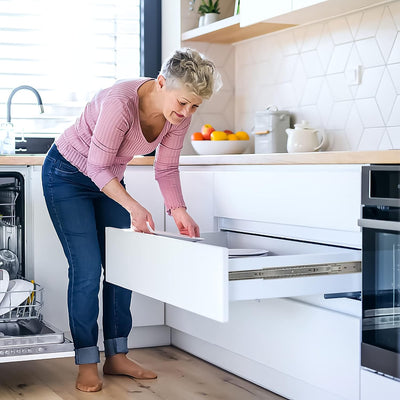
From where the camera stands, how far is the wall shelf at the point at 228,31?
3479mm

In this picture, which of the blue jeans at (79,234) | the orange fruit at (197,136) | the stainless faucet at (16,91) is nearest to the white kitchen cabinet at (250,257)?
the blue jeans at (79,234)

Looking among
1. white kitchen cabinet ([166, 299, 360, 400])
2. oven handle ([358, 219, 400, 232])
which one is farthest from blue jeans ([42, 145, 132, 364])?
oven handle ([358, 219, 400, 232])

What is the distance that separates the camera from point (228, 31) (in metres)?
3.64

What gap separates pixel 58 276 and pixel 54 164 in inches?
23.3

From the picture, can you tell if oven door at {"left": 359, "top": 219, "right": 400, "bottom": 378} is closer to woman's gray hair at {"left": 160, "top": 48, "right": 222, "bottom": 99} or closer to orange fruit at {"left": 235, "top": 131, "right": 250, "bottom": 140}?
woman's gray hair at {"left": 160, "top": 48, "right": 222, "bottom": 99}

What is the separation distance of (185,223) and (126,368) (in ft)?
2.05

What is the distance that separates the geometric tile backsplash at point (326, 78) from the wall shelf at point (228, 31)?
0.05 m

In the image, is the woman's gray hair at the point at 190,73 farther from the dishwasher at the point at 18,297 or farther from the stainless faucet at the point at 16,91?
the stainless faucet at the point at 16,91

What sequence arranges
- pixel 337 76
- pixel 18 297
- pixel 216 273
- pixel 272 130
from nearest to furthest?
pixel 216 273 → pixel 18 297 → pixel 337 76 → pixel 272 130

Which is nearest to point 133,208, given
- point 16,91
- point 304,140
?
point 304,140

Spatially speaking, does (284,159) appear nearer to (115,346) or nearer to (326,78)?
(326,78)

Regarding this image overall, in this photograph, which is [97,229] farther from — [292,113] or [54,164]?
[292,113]

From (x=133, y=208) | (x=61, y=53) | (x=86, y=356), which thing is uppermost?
(x=61, y=53)

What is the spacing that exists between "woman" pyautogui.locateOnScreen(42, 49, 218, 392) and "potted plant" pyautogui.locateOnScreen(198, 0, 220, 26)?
112 cm
